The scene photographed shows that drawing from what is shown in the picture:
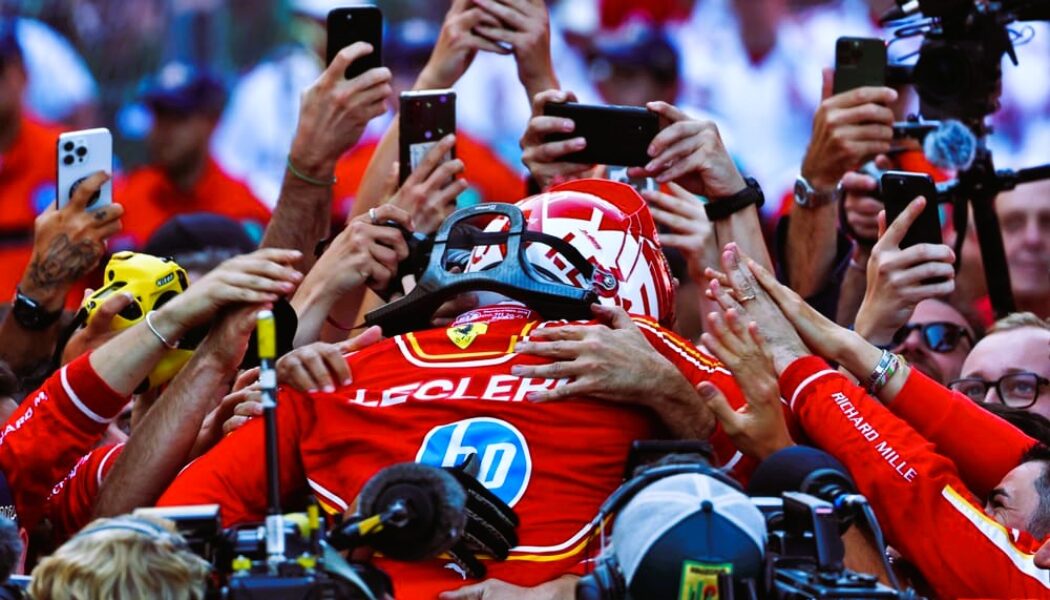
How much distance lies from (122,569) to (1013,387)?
12.1ft

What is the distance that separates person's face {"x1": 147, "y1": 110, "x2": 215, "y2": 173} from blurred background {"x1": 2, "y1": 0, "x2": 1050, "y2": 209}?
0.15 meters

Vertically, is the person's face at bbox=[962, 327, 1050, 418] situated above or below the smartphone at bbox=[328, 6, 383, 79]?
below

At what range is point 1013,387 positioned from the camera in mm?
6273

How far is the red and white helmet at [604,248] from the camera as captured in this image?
5215 mm

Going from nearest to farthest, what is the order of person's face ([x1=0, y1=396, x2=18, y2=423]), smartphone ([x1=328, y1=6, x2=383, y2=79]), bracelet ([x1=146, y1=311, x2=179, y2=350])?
1. bracelet ([x1=146, y1=311, x2=179, y2=350])
2. person's face ([x1=0, y1=396, x2=18, y2=423])
3. smartphone ([x1=328, y1=6, x2=383, y2=79])

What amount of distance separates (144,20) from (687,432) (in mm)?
6970

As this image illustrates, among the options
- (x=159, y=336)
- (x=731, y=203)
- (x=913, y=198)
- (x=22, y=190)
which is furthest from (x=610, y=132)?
(x=22, y=190)

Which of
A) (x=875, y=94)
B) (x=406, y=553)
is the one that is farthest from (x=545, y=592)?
(x=875, y=94)

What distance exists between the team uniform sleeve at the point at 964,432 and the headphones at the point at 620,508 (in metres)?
1.56

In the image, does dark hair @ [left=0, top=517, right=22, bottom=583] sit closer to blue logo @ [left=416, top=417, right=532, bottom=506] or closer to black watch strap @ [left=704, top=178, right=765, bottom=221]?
blue logo @ [left=416, top=417, right=532, bottom=506]

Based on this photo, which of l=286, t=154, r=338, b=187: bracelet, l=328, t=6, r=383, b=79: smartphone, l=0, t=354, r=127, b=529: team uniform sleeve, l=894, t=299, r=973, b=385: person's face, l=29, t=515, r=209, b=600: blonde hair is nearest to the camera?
l=29, t=515, r=209, b=600: blonde hair

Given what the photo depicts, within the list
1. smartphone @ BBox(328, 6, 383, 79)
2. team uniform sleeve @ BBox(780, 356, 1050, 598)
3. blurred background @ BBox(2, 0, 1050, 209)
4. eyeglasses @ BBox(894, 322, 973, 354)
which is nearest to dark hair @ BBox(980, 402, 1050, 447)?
team uniform sleeve @ BBox(780, 356, 1050, 598)

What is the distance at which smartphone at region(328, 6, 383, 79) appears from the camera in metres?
6.51

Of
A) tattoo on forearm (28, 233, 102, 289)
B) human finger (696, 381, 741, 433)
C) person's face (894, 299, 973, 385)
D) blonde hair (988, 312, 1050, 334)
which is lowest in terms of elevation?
person's face (894, 299, 973, 385)
